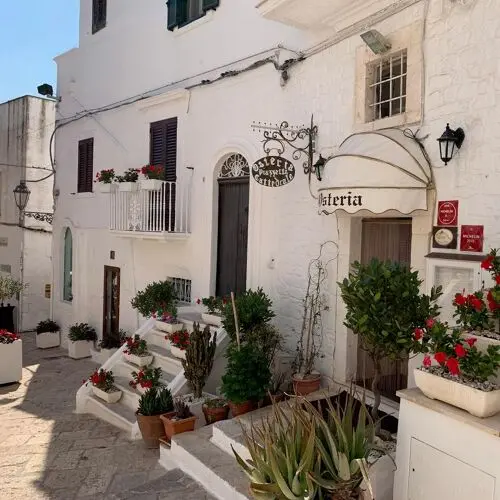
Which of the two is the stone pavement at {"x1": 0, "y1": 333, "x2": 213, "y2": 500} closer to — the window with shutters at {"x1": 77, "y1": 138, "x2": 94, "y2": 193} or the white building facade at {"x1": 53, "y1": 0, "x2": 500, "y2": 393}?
the white building facade at {"x1": 53, "y1": 0, "x2": 500, "y2": 393}

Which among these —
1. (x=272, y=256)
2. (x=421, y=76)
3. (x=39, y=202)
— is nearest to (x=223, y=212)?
(x=272, y=256)

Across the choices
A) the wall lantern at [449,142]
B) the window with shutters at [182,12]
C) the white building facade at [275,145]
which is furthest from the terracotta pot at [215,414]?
the window with shutters at [182,12]

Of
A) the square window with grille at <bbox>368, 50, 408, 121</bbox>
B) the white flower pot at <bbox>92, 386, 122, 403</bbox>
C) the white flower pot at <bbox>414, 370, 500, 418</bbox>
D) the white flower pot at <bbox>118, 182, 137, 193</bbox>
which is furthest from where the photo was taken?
the white flower pot at <bbox>118, 182, 137, 193</bbox>

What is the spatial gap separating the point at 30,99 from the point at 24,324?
8.34m

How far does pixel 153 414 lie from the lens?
7.37m

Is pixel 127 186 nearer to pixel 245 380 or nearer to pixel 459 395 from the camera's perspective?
pixel 245 380

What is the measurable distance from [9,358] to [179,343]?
16.5ft

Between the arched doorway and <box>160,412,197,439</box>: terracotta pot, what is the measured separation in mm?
3255

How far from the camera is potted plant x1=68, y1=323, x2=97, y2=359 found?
1381cm

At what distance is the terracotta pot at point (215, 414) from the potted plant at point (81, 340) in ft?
25.4

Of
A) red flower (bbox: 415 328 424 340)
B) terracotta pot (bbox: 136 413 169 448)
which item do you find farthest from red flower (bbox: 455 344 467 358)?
terracotta pot (bbox: 136 413 169 448)

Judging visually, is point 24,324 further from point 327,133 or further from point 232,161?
point 327,133

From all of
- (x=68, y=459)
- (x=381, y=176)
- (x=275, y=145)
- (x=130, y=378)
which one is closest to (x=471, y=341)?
(x=381, y=176)

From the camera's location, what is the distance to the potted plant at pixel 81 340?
13.8 metres
